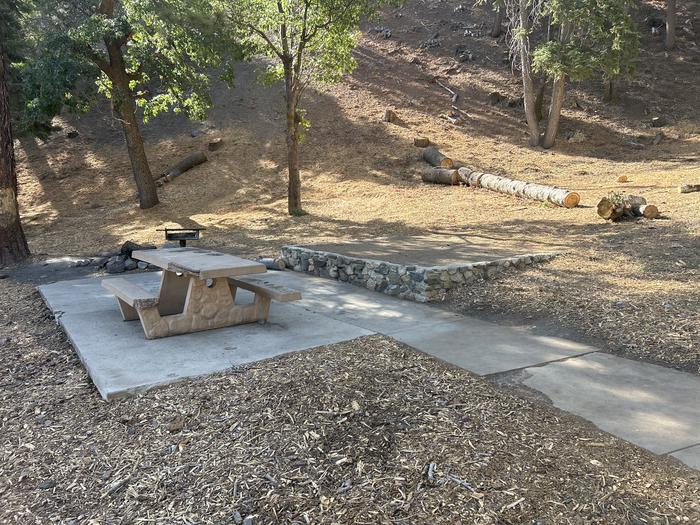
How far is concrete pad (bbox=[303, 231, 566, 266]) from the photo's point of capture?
778 centimetres

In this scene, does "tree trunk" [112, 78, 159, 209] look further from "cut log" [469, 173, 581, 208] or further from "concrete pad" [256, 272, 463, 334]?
"concrete pad" [256, 272, 463, 334]

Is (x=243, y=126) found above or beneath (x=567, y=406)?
above

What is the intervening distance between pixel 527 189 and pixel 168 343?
11134 millimetres

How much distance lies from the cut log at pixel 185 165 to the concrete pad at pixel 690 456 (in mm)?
18344

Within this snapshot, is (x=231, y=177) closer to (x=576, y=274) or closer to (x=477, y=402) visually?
(x=576, y=274)

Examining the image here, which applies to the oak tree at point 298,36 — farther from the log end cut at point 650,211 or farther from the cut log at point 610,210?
the log end cut at point 650,211

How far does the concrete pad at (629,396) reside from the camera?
3.26 m

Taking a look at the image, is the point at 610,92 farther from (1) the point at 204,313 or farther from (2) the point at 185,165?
(1) the point at 204,313

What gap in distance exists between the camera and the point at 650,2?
29766 millimetres

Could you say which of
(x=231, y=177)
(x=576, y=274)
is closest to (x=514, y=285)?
(x=576, y=274)

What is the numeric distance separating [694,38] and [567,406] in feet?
96.4

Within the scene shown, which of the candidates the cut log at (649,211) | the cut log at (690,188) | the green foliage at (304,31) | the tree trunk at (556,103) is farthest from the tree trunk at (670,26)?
the cut log at (649,211)

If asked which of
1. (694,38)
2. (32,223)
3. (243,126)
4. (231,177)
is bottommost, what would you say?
(32,223)

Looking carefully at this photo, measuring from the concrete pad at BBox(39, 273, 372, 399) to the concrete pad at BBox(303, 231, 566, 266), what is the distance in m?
2.21
